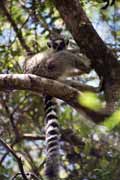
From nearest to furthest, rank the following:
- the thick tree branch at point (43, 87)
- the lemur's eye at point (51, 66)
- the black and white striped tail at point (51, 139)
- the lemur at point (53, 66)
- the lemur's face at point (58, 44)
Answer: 1. the thick tree branch at point (43, 87)
2. the black and white striped tail at point (51, 139)
3. the lemur at point (53, 66)
4. the lemur's eye at point (51, 66)
5. the lemur's face at point (58, 44)

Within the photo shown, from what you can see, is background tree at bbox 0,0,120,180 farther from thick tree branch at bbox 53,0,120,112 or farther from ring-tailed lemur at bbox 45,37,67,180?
ring-tailed lemur at bbox 45,37,67,180

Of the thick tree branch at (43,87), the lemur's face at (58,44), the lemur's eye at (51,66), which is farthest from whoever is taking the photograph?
the lemur's face at (58,44)

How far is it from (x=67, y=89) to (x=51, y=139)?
2.72 feet

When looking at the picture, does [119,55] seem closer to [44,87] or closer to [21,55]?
[44,87]

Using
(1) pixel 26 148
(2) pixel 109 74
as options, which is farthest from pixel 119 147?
(1) pixel 26 148

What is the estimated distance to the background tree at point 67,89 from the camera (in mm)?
4242

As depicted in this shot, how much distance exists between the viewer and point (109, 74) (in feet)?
14.5

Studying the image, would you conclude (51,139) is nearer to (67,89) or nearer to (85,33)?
(67,89)

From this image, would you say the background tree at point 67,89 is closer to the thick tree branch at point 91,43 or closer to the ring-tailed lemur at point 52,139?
the thick tree branch at point 91,43

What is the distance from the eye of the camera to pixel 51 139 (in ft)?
15.9

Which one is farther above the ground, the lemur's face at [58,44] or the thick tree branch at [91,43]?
the thick tree branch at [91,43]

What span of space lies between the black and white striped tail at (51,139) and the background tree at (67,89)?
19 cm

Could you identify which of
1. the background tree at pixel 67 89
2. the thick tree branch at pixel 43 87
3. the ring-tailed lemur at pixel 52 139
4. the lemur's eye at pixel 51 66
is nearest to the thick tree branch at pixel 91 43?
the background tree at pixel 67 89

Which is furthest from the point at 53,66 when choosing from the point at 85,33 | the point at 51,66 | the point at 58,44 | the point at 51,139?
the point at 85,33
